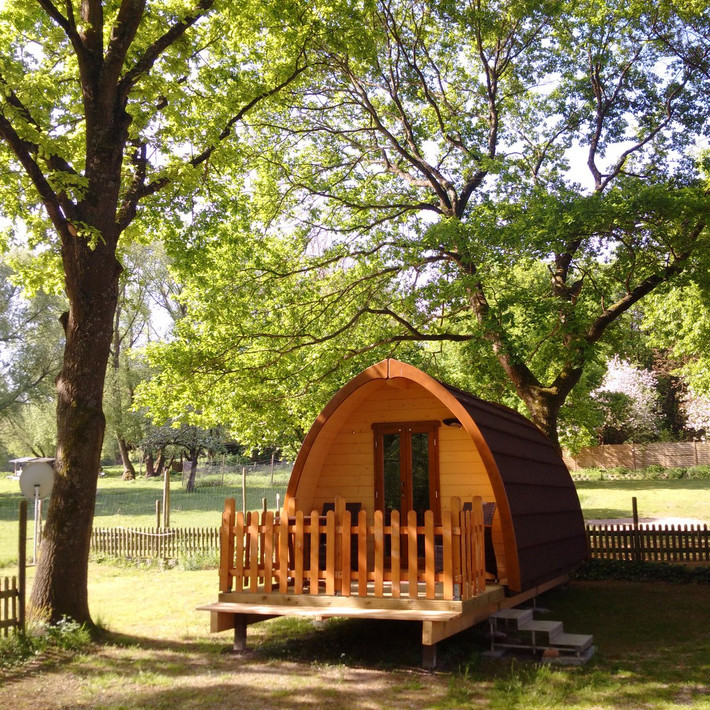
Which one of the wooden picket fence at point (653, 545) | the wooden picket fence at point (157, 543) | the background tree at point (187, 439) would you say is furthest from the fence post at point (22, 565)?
the background tree at point (187, 439)

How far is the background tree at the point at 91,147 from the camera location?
30.3 feet

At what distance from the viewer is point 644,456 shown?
41719mm

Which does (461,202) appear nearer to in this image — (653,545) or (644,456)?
(653,545)

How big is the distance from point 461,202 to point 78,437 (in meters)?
10.2

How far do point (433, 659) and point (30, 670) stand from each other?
161 inches

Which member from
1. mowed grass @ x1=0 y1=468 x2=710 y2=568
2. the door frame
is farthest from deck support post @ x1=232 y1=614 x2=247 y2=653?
mowed grass @ x1=0 y1=468 x2=710 y2=568

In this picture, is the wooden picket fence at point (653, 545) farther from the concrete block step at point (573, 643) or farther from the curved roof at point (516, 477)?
the concrete block step at point (573, 643)

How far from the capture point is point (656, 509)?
27.6m

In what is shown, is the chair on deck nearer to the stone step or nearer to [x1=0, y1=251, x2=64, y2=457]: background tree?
the stone step

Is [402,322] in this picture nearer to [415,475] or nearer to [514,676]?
[415,475]

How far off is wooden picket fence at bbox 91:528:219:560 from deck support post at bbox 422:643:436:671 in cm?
1103

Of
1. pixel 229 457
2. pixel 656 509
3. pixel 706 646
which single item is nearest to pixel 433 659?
pixel 706 646

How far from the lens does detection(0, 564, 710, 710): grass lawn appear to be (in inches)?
262

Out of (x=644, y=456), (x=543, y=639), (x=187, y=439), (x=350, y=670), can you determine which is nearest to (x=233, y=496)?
(x=187, y=439)
